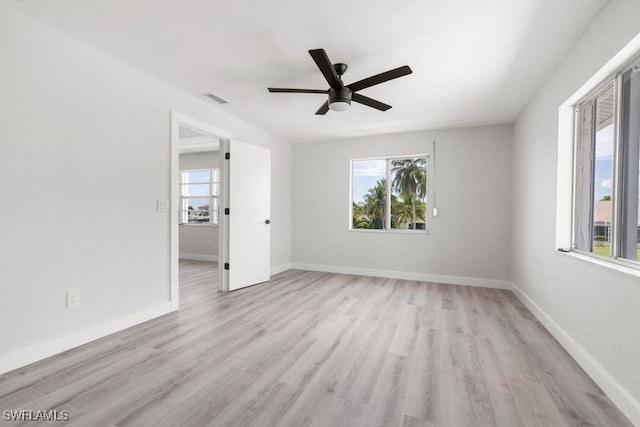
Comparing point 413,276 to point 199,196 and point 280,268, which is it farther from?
point 199,196

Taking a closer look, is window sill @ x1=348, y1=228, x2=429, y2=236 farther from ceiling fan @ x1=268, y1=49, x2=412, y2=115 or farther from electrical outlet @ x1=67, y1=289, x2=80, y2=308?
electrical outlet @ x1=67, y1=289, x2=80, y2=308

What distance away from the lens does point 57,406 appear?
64.7 inches

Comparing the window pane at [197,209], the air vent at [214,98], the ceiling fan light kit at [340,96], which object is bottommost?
the window pane at [197,209]

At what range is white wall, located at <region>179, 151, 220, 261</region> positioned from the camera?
22.3ft

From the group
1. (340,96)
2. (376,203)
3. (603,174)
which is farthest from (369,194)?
Result: (603,174)

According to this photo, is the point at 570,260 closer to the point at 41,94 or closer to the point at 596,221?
the point at 596,221

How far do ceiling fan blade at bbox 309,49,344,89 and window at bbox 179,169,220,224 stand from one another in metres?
5.22

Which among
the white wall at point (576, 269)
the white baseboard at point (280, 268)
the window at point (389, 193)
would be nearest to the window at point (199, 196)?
the white baseboard at point (280, 268)

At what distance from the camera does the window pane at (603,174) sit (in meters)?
2.04

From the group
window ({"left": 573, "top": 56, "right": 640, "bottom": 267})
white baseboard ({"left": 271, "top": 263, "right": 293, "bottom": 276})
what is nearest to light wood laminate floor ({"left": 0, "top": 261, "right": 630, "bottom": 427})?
window ({"left": 573, "top": 56, "right": 640, "bottom": 267})

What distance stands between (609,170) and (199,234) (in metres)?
6.90

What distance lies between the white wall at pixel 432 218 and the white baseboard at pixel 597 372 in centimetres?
164

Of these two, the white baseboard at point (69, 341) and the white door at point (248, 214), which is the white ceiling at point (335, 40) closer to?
the white door at point (248, 214)

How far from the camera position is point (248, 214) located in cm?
439
